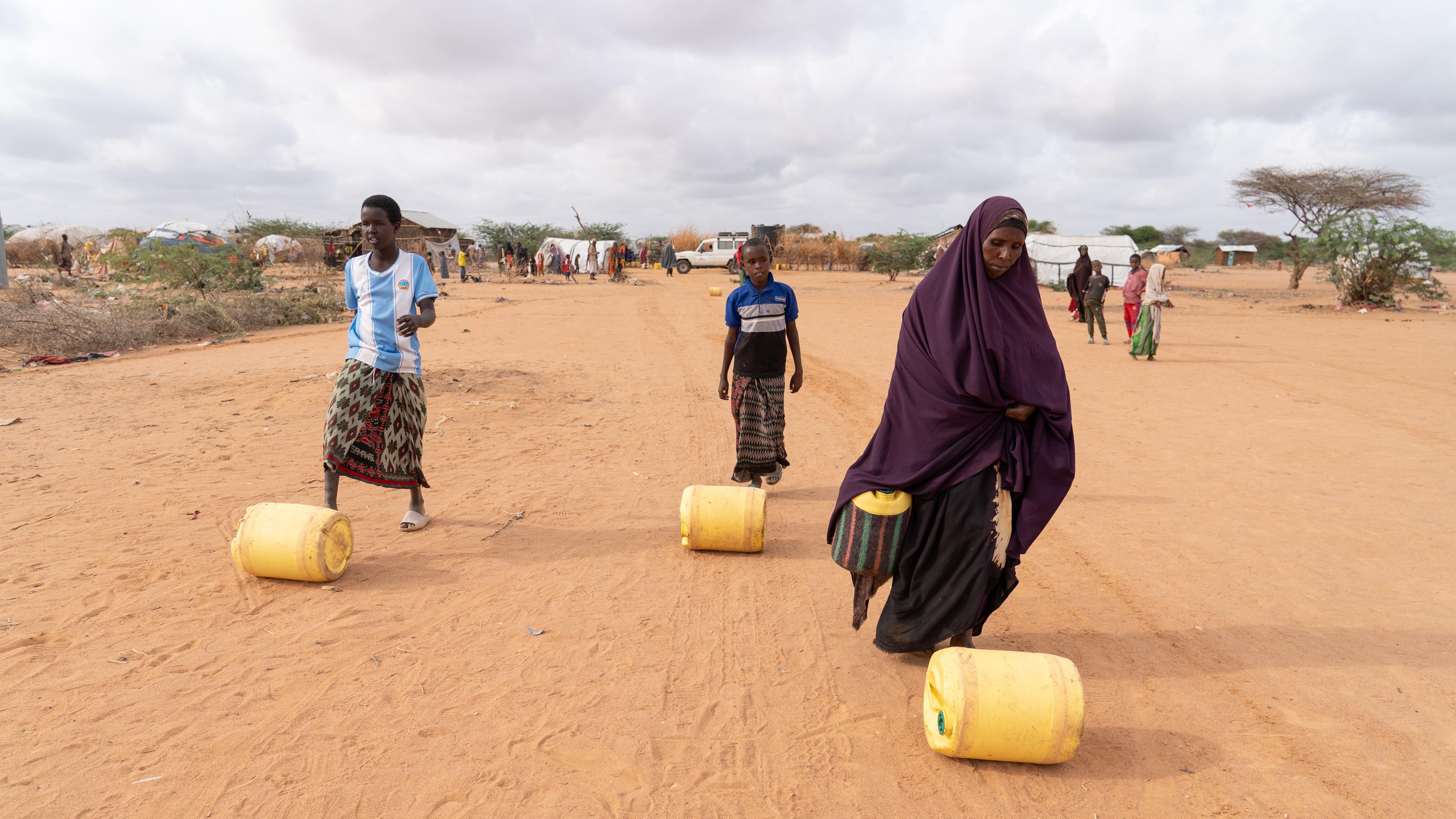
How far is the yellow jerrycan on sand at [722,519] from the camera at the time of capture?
434cm

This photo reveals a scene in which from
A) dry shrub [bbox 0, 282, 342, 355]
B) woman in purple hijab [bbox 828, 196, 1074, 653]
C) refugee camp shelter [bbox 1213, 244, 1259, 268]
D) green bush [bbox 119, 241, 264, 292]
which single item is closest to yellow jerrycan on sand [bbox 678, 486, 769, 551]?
woman in purple hijab [bbox 828, 196, 1074, 653]

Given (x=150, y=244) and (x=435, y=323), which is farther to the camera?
(x=150, y=244)

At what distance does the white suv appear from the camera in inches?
1499

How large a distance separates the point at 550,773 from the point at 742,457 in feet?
9.75

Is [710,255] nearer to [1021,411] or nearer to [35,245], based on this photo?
[35,245]

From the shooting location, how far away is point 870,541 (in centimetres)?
297

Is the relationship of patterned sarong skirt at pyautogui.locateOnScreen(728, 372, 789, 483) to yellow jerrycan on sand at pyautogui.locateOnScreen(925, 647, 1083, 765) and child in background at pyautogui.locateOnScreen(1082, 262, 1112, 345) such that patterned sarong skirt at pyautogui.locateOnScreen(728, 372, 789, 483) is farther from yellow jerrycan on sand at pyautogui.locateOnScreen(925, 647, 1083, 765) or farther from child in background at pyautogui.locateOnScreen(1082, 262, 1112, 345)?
child in background at pyautogui.locateOnScreen(1082, 262, 1112, 345)

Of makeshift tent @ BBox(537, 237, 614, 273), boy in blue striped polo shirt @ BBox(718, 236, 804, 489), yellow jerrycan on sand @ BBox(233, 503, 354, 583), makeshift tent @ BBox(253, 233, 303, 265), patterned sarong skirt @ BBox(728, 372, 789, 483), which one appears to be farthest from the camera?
makeshift tent @ BBox(537, 237, 614, 273)

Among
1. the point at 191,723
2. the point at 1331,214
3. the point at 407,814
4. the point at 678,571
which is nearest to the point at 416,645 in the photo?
the point at 191,723

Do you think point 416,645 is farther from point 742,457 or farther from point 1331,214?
point 1331,214

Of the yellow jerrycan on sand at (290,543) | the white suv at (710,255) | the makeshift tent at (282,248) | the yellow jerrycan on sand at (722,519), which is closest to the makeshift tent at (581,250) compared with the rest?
the white suv at (710,255)

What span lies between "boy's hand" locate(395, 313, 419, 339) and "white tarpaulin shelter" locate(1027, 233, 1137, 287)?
2901 cm

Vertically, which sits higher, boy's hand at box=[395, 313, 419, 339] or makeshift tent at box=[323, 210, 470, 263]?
makeshift tent at box=[323, 210, 470, 263]

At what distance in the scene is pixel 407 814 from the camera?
232cm
